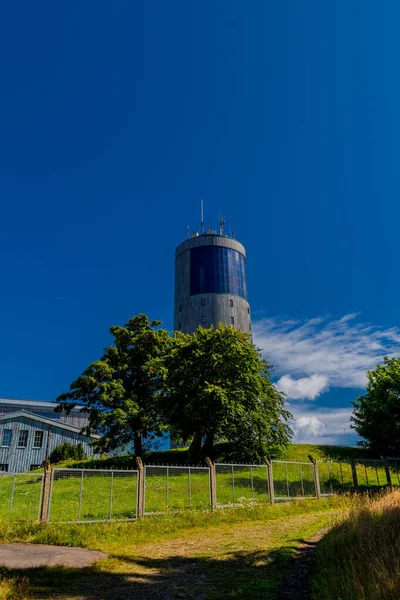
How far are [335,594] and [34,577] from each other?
5.73 m

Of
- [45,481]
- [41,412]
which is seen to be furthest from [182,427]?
[41,412]

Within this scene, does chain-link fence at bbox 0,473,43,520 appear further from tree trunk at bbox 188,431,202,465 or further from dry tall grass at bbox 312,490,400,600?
tree trunk at bbox 188,431,202,465

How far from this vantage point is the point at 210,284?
3356 inches

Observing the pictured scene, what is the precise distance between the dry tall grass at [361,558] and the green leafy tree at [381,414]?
27.6 m

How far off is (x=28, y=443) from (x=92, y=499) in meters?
24.6

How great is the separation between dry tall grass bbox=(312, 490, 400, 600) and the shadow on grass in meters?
0.94

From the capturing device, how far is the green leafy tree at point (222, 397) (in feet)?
120

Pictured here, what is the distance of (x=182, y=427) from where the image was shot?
37969 millimetres

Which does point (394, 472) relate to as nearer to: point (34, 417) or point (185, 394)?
point (185, 394)

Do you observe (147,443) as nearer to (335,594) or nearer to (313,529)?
(313,529)

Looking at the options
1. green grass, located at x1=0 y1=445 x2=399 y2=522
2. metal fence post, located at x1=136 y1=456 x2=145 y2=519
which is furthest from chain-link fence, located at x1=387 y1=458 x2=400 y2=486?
metal fence post, located at x1=136 y1=456 x2=145 y2=519

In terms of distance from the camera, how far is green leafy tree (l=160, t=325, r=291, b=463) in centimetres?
3647

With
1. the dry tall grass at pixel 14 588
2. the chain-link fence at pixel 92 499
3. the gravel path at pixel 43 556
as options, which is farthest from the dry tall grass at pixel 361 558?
the chain-link fence at pixel 92 499

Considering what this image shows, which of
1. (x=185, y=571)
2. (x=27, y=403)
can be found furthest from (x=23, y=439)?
(x=185, y=571)
